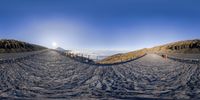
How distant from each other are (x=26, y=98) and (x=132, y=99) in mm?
4973

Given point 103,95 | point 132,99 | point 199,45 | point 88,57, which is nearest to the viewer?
point 132,99

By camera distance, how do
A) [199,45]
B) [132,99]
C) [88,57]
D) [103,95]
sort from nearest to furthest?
[132,99] → [103,95] → [88,57] → [199,45]

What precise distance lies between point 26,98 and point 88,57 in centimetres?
5428

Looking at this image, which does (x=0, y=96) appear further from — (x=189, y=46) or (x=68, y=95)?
(x=189, y=46)

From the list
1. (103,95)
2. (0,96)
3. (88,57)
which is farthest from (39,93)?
(88,57)

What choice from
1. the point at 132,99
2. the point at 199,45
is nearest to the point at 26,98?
the point at 132,99

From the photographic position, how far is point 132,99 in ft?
46.4

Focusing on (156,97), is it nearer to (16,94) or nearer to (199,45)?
(16,94)

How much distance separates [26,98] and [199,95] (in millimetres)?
8364

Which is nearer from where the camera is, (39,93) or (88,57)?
(39,93)

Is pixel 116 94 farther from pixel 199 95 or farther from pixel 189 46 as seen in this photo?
pixel 189 46

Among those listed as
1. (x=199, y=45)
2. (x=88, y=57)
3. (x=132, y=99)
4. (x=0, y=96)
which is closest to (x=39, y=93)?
(x=0, y=96)

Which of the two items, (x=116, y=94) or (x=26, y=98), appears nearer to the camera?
(x=26, y=98)

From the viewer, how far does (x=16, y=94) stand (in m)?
15.6
